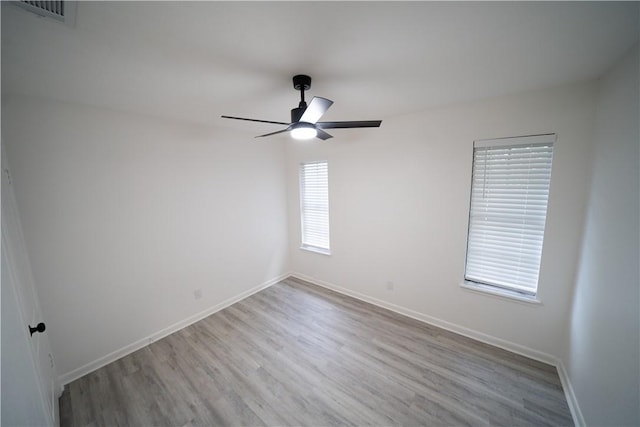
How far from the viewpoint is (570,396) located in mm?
1708

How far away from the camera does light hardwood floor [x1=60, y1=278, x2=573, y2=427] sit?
167 cm

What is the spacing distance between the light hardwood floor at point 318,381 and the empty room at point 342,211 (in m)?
0.02

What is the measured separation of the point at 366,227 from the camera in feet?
10.1

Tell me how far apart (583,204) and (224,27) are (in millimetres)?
2824

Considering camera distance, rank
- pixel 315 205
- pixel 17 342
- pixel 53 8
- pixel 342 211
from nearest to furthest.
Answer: pixel 53 8
pixel 17 342
pixel 342 211
pixel 315 205

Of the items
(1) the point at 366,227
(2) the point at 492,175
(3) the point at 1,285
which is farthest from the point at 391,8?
(1) the point at 366,227

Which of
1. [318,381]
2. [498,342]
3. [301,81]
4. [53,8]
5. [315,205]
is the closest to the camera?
[53,8]

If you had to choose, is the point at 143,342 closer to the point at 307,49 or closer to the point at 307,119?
the point at 307,119

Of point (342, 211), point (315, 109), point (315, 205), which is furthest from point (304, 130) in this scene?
point (315, 205)

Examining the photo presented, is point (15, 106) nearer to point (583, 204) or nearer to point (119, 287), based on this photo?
point (119, 287)

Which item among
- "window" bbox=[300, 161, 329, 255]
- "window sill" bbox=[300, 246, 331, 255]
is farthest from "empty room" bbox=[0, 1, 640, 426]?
"window sill" bbox=[300, 246, 331, 255]

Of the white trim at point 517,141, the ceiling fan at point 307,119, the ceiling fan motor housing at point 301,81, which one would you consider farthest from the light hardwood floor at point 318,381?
the ceiling fan motor housing at point 301,81

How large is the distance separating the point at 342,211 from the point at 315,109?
1950 millimetres

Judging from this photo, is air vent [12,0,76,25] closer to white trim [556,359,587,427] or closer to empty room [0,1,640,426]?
empty room [0,1,640,426]
